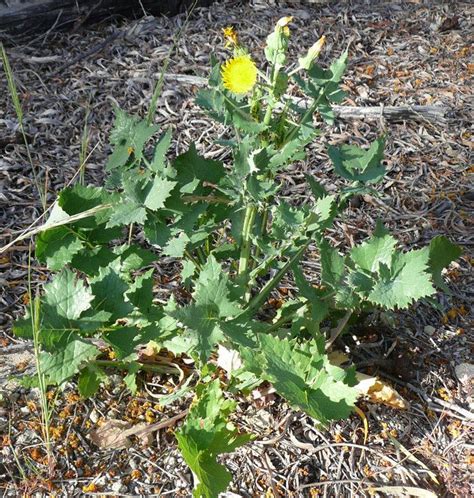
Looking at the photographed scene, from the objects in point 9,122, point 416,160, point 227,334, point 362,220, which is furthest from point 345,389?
point 9,122

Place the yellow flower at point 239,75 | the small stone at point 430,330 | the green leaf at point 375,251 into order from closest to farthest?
the yellow flower at point 239,75 < the green leaf at point 375,251 < the small stone at point 430,330

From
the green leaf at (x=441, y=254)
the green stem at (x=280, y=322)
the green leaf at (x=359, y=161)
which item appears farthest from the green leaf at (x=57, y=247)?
the green leaf at (x=441, y=254)

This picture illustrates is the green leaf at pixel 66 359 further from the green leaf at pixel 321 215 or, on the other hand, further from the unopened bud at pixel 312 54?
the unopened bud at pixel 312 54

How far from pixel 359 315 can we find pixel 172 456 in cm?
73

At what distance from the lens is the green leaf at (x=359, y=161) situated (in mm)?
1841

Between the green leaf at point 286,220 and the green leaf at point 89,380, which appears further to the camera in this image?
the green leaf at point 89,380

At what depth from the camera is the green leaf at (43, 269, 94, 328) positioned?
64.7 inches

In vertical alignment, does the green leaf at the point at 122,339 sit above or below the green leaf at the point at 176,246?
below

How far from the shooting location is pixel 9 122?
114 inches

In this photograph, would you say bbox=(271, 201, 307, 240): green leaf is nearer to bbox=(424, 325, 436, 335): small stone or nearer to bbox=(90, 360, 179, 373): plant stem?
bbox=(90, 360, 179, 373): plant stem

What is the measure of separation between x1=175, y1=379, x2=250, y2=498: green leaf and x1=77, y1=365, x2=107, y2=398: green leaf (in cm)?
29

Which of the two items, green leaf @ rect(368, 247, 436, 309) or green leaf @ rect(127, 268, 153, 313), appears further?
green leaf @ rect(127, 268, 153, 313)

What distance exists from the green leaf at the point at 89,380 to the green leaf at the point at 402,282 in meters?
0.75

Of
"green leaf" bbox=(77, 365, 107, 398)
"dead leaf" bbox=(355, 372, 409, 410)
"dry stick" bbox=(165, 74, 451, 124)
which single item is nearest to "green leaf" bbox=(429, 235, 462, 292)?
"dead leaf" bbox=(355, 372, 409, 410)
